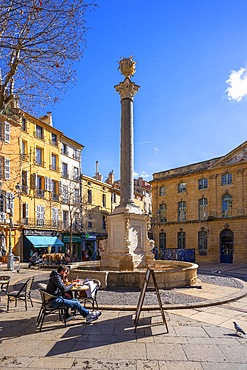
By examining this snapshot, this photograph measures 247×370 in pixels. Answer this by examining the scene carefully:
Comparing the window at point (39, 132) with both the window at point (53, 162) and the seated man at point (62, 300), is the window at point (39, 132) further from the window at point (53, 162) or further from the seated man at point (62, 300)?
the seated man at point (62, 300)

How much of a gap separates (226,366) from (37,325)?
13.1 feet

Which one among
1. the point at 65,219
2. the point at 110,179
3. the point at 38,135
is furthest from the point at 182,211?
the point at 38,135

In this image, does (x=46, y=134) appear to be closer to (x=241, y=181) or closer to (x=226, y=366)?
(x=241, y=181)

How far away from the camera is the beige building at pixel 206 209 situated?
104ft

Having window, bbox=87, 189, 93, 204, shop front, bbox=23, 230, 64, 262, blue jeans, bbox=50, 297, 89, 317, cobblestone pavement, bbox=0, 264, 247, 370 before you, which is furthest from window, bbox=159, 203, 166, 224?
blue jeans, bbox=50, 297, 89, 317

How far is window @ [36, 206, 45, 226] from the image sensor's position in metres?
32.6

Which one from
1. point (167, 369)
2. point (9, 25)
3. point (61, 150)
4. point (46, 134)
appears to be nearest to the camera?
point (167, 369)

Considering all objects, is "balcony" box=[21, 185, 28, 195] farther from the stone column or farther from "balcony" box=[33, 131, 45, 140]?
the stone column

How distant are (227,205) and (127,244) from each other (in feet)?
76.5

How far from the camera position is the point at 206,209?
114ft

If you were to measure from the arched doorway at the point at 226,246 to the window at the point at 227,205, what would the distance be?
5.69 feet

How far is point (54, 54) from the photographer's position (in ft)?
26.3

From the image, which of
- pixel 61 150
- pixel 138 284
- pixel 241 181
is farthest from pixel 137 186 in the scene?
pixel 138 284

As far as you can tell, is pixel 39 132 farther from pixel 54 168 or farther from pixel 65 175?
pixel 65 175
